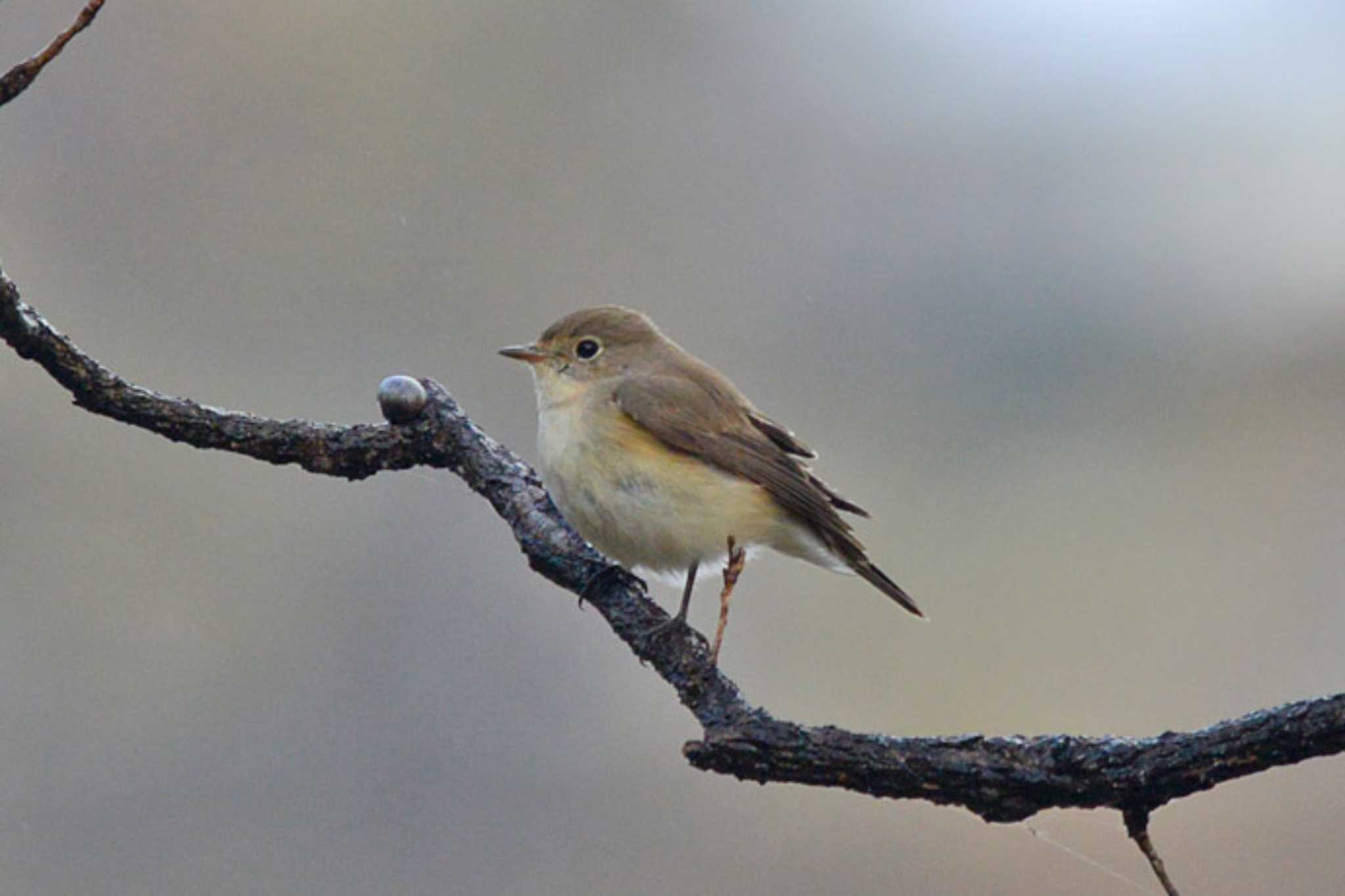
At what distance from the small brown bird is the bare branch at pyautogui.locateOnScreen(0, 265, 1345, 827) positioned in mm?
277

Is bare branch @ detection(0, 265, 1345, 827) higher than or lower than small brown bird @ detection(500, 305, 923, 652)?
lower

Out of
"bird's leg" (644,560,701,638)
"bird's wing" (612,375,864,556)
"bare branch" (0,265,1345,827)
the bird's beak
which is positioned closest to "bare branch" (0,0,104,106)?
"bare branch" (0,265,1345,827)

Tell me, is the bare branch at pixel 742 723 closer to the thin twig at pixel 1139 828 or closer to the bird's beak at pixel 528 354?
the thin twig at pixel 1139 828

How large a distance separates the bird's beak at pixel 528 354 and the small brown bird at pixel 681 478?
13 cm

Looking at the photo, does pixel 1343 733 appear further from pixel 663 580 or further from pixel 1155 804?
pixel 663 580

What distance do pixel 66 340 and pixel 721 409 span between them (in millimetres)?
1424

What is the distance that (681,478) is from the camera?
2.91m

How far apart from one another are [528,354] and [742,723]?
5.10ft

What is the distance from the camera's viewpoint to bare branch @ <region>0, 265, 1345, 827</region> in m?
1.60

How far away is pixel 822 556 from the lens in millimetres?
2969

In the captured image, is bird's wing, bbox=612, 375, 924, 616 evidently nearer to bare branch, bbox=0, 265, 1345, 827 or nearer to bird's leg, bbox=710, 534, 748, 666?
bare branch, bbox=0, 265, 1345, 827

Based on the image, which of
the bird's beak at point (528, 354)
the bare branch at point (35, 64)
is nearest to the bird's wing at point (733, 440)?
the bird's beak at point (528, 354)

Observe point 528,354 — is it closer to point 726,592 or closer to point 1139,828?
point 726,592

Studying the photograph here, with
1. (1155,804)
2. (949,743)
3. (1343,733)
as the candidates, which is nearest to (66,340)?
(949,743)
